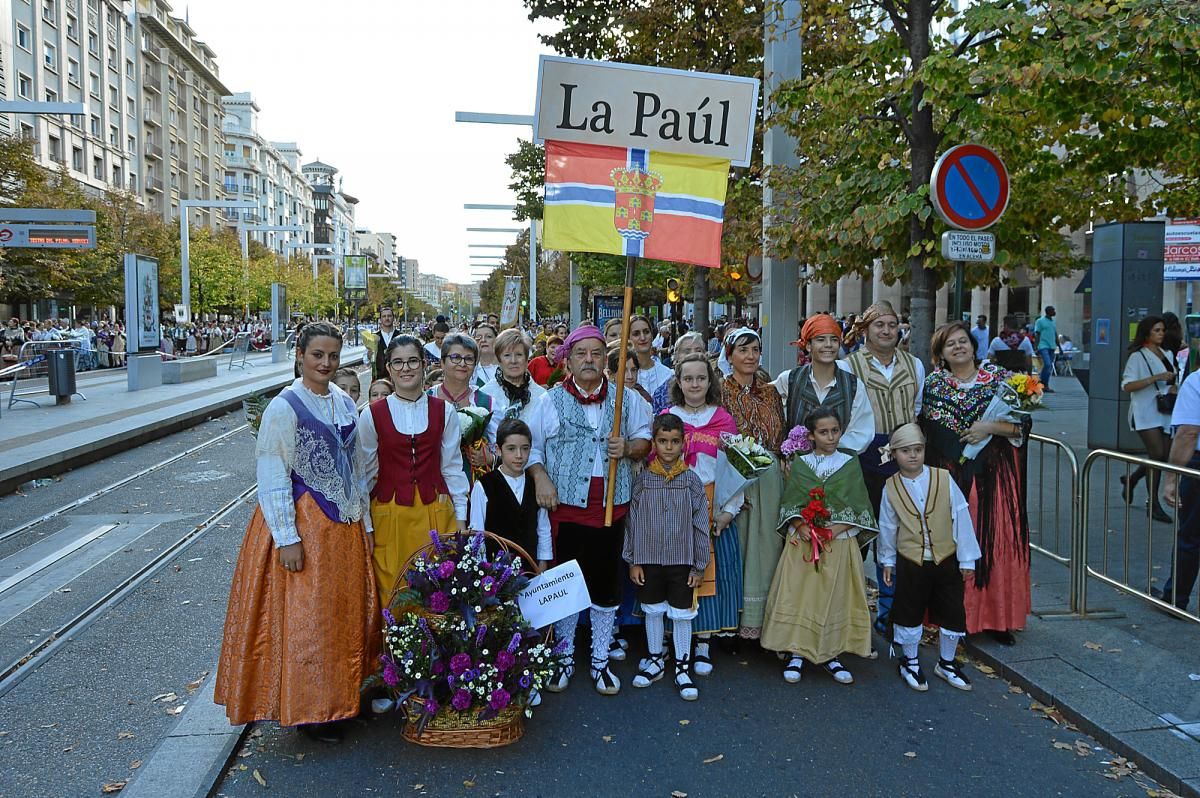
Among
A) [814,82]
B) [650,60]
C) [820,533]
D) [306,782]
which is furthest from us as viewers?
[650,60]

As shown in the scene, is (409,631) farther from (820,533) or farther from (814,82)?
(814,82)

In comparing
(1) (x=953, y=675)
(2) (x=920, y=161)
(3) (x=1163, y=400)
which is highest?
(2) (x=920, y=161)

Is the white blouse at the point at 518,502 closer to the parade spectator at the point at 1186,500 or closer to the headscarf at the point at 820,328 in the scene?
the headscarf at the point at 820,328

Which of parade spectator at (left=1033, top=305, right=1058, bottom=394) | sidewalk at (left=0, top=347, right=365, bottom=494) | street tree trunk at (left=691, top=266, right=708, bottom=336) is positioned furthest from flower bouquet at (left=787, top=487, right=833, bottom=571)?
parade spectator at (left=1033, top=305, right=1058, bottom=394)

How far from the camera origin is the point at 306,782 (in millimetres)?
3947

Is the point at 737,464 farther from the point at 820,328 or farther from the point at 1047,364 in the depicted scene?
the point at 1047,364

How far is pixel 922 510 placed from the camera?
511cm

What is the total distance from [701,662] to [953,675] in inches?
52.2

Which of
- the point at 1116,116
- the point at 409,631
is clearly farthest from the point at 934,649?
the point at 1116,116

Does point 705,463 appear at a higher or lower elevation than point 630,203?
→ lower

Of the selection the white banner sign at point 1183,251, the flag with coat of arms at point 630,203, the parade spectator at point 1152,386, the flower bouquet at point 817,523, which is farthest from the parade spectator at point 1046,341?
the flag with coat of arms at point 630,203

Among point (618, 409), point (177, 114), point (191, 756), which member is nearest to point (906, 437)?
point (618, 409)

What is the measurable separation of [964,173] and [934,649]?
11.6 ft

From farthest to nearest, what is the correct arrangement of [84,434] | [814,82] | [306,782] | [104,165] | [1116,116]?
1. [104,165]
2. [84,434]
3. [814,82]
4. [1116,116]
5. [306,782]
